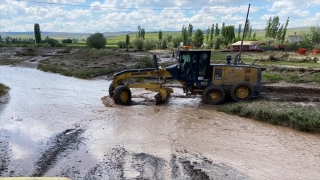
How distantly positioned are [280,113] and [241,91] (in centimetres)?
314

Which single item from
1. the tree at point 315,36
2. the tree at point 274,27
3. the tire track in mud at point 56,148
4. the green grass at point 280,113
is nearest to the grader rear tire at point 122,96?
the tire track in mud at point 56,148

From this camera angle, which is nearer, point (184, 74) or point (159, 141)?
point (159, 141)

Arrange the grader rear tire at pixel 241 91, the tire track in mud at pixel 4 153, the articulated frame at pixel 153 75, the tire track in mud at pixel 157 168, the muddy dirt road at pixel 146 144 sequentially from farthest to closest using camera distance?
the articulated frame at pixel 153 75 → the grader rear tire at pixel 241 91 → the muddy dirt road at pixel 146 144 → the tire track in mud at pixel 4 153 → the tire track in mud at pixel 157 168

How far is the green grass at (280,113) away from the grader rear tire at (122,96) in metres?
4.03

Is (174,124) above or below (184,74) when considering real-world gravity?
below

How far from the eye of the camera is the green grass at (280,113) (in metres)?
10.3

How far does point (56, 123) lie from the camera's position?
11.1 metres

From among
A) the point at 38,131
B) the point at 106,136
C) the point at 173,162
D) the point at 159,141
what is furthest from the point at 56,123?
the point at 173,162

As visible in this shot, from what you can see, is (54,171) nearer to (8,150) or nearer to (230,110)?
(8,150)

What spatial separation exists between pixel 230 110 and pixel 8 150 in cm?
809

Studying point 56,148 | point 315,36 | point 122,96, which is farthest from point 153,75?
point 315,36

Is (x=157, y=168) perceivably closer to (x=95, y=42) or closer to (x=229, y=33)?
(x=95, y=42)

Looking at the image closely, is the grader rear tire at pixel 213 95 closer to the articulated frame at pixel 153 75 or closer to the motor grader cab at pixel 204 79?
the motor grader cab at pixel 204 79

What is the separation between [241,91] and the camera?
553 inches
